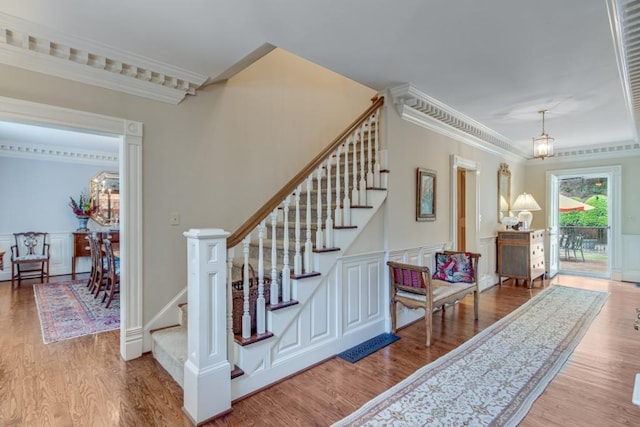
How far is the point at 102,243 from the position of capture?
174 inches

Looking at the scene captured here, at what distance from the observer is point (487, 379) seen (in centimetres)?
240

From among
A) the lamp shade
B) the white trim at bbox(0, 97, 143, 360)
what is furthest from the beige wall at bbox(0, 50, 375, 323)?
the lamp shade

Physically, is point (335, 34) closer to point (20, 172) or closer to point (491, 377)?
point (491, 377)

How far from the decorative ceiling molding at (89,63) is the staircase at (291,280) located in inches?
56.9

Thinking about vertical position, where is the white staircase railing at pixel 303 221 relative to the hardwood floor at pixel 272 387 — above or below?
above

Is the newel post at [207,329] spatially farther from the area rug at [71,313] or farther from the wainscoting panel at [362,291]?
the area rug at [71,313]

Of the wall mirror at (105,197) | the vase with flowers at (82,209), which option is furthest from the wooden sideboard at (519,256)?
the vase with flowers at (82,209)

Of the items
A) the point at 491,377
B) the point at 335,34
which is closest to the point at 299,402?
the point at 491,377

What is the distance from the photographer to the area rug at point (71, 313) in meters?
3.32

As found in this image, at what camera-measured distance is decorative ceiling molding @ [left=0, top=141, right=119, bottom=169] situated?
18.5 ft

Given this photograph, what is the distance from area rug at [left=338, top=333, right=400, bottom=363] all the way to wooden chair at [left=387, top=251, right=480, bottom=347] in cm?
17

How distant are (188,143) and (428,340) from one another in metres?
3.02

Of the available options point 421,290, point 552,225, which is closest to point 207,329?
point 421,290

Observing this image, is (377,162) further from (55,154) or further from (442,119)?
(55,154)
